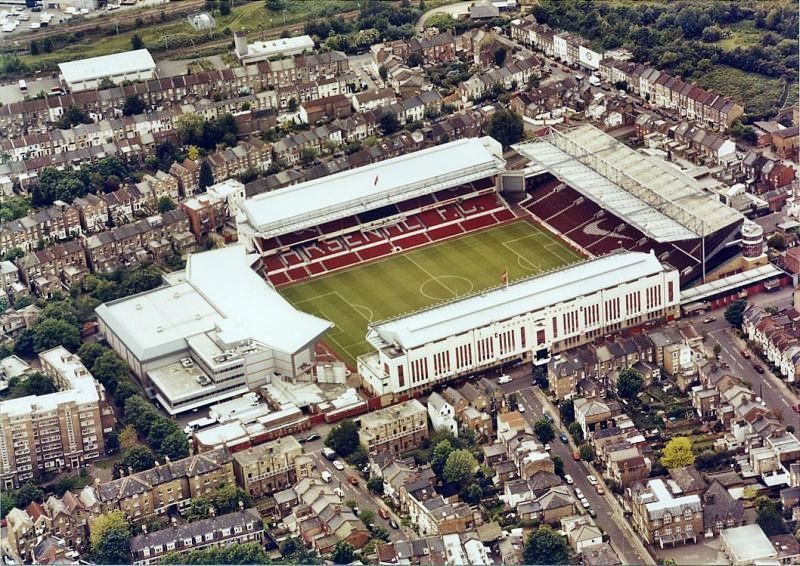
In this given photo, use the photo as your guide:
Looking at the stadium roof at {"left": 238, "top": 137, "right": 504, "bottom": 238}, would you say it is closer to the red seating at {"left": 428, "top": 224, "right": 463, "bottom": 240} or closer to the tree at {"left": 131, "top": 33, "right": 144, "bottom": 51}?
the red seating at {"left": 428, "top": 224, "right": 463, "bottom": 240}

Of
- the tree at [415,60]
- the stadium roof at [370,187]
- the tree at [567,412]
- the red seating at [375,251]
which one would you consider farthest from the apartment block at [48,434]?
the tree at [415,60]

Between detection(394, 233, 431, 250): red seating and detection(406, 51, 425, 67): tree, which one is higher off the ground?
detection(406, 51, 425, 67): tree

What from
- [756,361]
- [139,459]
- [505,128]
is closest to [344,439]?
[139,459]

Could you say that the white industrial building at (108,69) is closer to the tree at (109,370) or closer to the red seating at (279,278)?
the red seating at (279,278)

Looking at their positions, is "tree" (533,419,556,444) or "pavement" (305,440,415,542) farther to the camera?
"tree" (533,419,556,444)

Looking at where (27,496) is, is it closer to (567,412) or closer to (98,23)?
(567,412)

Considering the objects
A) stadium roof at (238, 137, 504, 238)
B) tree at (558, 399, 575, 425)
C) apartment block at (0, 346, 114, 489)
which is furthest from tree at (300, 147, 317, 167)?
tree at (558, 399, 575, 425)

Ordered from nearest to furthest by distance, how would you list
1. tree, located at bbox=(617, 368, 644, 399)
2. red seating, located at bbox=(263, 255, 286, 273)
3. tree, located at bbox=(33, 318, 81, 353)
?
1. tree, located at bbox=(617, 368, 644, 399)
2. tree, located at bbox=(33, 318, 81, 353)
3. red seating, located at bbox=(263, 255, 286, 273)
